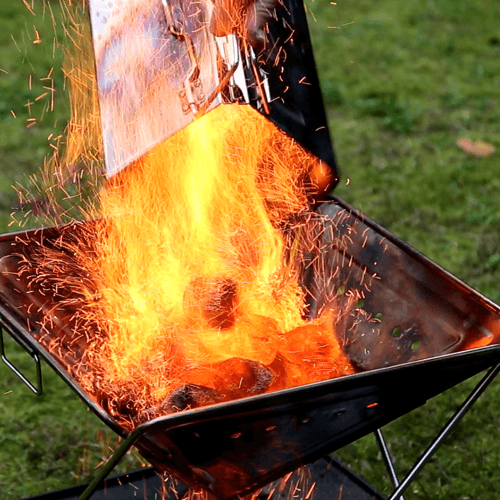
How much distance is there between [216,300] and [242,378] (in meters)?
0.22

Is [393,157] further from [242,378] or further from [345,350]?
[242,378]

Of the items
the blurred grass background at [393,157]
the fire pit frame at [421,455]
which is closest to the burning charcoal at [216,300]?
the fire pit frame at [421,455]

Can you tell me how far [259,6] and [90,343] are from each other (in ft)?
2.40

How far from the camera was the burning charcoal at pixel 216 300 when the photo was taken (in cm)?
173

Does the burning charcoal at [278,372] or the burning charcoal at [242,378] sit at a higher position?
the burning charcoal at [242,378]

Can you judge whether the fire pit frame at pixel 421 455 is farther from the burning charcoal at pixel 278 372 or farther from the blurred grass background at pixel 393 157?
the blurred grass background at pixel 393 157

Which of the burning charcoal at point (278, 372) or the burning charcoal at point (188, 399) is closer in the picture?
the burning charcoal at point (188, 399)

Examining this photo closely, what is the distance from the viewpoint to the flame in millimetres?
1677

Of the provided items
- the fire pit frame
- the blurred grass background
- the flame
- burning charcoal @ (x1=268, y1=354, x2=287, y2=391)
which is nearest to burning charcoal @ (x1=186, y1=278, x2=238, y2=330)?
the flame

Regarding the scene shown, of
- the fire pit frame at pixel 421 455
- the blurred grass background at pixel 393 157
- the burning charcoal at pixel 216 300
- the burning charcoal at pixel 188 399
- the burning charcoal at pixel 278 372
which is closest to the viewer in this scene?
the fire pit frame at pixel 421 455

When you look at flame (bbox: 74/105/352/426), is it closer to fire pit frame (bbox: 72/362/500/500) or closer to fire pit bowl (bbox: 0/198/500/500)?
fire pit bowl (bbox: 0/198/500/500)

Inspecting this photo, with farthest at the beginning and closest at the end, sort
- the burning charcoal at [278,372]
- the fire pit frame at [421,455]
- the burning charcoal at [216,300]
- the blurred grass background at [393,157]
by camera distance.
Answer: the blurred grass background at [393,157]
the burning charcoal at [216,300]
the burning charcoal at [278,372]
the fire pit frame at [421,455]

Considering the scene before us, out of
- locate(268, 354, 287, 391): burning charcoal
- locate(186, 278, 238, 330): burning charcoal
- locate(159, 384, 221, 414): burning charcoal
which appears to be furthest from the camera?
locate(186, 278, 238, 330): burning charcoal

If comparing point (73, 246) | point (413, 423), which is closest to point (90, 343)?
point (73, 246)
